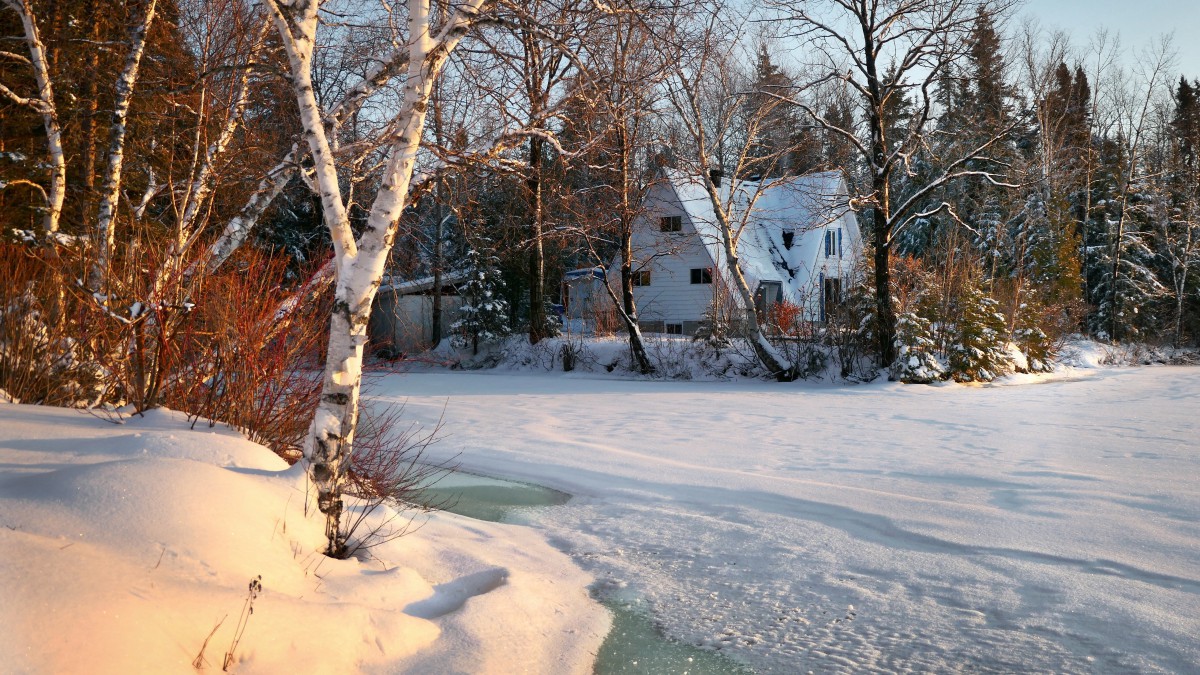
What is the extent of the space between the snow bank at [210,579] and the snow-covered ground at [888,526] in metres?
1.05

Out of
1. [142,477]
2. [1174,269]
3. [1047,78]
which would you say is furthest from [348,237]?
[1174,269]

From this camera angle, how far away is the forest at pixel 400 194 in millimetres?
5488

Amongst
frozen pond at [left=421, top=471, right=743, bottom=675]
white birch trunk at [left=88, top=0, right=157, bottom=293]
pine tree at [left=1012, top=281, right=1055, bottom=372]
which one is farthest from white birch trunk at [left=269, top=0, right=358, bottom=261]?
pine tree at [left=1012, top=281, right=1055, bottom=372]

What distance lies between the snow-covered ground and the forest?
250 centimetres

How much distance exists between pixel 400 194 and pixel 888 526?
15.0 ft

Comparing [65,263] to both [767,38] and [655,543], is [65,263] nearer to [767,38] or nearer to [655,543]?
[655,543]

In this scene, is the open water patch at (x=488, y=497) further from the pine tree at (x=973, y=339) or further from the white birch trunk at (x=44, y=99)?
the pine tree at (x=973, y=339)

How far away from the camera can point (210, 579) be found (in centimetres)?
334

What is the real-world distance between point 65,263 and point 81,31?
8835 mm

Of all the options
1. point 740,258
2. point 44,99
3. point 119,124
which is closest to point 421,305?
point 740,258

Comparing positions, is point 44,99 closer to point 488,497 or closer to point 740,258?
point 488,497

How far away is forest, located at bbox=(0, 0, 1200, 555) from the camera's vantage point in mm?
5488

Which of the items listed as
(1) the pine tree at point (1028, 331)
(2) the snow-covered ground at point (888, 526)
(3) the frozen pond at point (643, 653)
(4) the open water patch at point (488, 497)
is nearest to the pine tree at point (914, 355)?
(2) the snow-covered ground at point (888, 526)

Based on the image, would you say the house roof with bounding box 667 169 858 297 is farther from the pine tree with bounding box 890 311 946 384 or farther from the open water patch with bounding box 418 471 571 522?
the open water patch with bounding box 418 471 571 522
